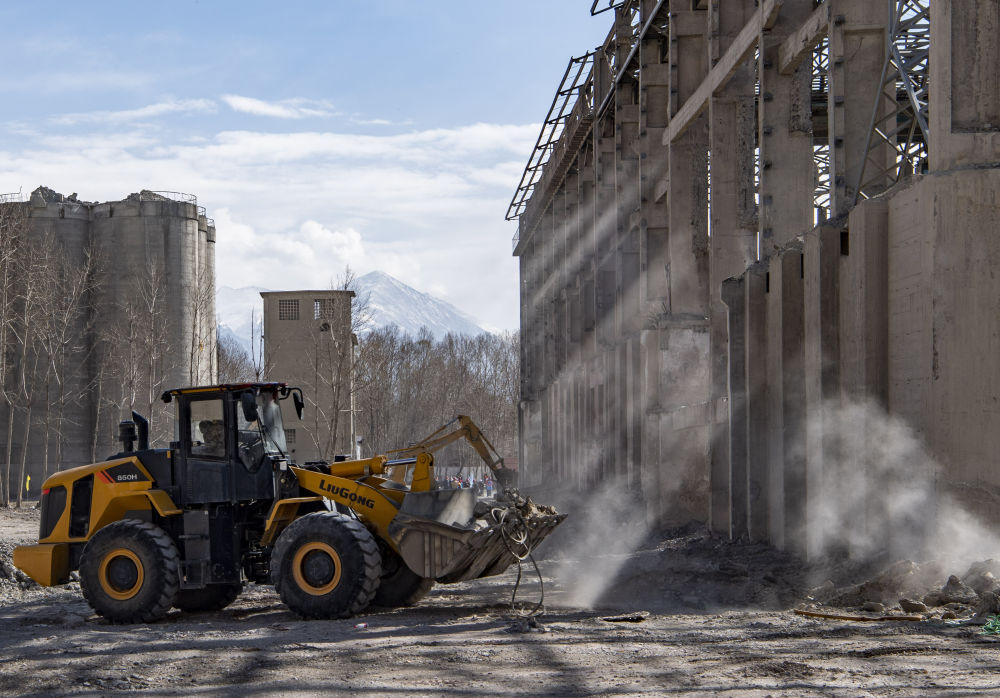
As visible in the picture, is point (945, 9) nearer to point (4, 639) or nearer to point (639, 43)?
point (4, 639)

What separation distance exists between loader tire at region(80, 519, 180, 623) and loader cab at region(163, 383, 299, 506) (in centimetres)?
70

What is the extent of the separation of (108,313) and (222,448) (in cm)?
3901

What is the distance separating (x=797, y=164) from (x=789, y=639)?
885 cm

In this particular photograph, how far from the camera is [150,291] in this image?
1914 inches

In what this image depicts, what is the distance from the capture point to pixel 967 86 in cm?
1041

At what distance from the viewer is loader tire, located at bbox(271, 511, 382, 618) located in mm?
11523

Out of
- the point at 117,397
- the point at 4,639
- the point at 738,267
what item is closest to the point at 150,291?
the point at 117,397

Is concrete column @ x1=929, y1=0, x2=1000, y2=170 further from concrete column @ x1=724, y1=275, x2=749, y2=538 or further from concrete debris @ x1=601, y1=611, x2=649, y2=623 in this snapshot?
concrete column @ x1=724, y1=275, x2=749, y2=538

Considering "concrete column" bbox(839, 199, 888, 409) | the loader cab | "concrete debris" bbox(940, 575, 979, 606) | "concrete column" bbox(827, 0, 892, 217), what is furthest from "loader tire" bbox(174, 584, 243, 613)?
"concrete column" bbox(827, 0, 892, 217)

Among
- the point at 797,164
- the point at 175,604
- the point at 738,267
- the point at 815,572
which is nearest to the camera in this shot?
the point at 815,572

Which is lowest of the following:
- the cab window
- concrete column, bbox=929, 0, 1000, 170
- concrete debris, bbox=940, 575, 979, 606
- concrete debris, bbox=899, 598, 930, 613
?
concrete debris, bbox=899, 598, 930, 613

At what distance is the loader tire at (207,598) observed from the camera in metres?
13.3

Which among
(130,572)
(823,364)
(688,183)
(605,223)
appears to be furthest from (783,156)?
(605,223)

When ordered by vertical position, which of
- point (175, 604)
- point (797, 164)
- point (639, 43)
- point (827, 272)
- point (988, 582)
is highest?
point (639, 43)
